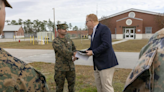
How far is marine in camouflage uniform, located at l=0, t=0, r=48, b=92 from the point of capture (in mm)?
824

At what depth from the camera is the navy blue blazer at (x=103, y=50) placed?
2695mm

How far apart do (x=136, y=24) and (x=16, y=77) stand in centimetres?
3189

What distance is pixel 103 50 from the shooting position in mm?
2699

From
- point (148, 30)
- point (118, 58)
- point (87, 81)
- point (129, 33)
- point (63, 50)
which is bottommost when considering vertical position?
point (87, 81)

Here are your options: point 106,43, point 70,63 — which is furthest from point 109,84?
point 70,63

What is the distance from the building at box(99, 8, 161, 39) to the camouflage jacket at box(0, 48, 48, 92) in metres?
31.5

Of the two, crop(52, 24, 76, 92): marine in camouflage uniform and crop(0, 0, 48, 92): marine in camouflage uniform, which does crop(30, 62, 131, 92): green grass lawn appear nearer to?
crop(52, 24, 76, 92): marine in camouflage uniform

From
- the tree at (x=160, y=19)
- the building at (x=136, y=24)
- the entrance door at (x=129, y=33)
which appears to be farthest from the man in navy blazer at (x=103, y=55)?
the tree at (x=160, y=19)

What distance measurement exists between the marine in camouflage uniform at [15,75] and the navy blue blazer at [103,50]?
1.87m

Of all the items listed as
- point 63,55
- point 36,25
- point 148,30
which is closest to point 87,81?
point 63,55

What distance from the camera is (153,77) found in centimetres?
85

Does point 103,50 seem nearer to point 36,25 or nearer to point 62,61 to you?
point 62,61

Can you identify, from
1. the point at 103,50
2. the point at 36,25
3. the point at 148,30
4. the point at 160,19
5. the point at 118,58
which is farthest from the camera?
the point at 36,25

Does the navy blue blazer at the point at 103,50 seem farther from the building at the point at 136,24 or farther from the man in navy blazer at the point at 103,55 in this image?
the building at the point at 136,24
